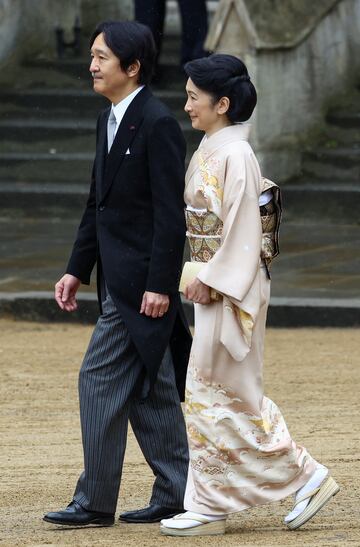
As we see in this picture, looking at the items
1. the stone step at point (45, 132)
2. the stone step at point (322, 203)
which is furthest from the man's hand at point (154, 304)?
the stone step at point (45, 132)

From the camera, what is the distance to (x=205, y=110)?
17.3 feet

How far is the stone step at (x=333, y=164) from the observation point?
13320mm

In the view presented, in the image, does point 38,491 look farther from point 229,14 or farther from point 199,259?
point 229,14

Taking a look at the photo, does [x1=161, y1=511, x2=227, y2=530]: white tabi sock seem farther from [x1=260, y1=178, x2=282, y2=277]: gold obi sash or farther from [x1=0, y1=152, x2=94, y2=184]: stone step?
[x1=0, y1=152, x2=94, y2=184]: stone step

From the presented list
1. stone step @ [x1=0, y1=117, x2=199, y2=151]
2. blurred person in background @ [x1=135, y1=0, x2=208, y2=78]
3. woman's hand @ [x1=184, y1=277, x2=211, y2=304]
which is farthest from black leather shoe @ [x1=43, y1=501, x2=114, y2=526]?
stone step @ [x1=0, y1=117, x2=199, y2=151]

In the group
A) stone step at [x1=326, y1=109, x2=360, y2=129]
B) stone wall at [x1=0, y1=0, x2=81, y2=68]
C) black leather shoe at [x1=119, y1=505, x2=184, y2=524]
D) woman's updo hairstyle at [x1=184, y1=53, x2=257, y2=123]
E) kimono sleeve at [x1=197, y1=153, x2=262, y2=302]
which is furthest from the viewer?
stone wall at [x1=0, y1=0, x2=81, y2=68]

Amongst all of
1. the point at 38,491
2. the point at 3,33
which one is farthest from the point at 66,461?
the point at 3,33

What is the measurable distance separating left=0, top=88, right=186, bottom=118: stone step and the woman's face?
9259 millimetres

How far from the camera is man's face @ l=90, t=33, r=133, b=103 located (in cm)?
536

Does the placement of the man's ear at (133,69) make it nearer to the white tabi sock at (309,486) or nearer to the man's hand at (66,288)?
the man's hand at (66,288)

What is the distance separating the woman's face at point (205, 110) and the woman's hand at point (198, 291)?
52 cm

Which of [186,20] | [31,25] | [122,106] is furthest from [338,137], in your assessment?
[122,106]

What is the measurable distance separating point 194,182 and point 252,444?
2.89 feet

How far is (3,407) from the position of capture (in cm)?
758
